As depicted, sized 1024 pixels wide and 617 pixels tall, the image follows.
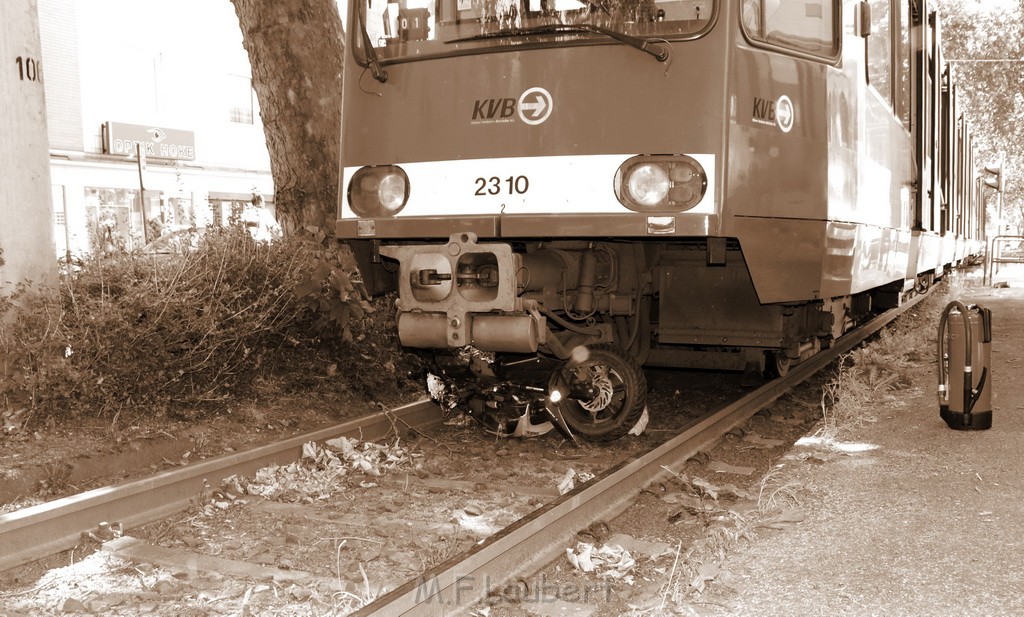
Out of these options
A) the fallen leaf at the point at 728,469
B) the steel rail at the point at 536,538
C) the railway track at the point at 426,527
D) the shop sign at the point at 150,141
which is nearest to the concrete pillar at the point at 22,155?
the railway track at the point at 426,527

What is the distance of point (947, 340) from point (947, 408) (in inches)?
17.7

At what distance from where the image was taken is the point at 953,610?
3.05m

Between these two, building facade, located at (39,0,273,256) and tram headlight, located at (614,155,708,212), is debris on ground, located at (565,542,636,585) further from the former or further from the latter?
building facade, located at (39,0,273,256)

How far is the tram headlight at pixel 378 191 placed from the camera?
538 cm

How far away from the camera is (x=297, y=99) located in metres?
7.72

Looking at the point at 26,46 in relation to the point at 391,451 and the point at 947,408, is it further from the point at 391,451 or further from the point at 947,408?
the point at 947,408

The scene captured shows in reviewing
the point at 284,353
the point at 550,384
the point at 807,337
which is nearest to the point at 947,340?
the point at 807,337

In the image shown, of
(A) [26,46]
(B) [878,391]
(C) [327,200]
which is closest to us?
(A) [26,46]

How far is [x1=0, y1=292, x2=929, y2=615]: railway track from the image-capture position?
10.4ft

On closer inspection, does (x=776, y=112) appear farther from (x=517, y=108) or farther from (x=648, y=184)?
(x=517, y=108)

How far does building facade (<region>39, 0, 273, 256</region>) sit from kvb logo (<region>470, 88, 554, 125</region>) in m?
15.9

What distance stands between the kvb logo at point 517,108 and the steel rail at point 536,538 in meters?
1.78

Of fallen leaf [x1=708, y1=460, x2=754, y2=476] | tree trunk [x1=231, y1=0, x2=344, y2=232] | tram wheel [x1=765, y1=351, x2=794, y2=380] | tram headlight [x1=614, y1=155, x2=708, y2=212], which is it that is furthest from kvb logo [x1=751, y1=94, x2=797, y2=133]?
tree trunk [x1=231, y1=0, x2=344, y2=232]

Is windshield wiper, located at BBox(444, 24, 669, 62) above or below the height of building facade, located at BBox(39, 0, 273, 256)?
below
